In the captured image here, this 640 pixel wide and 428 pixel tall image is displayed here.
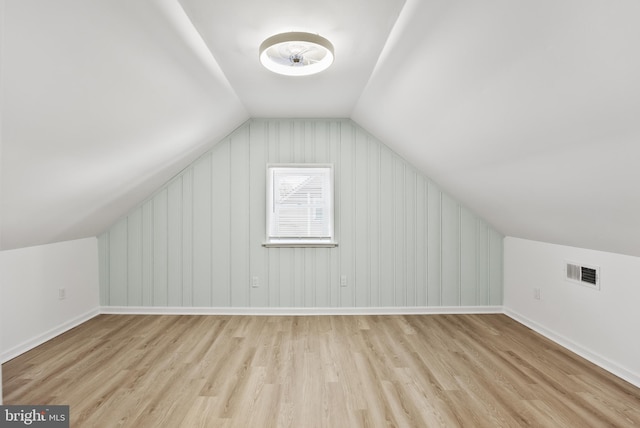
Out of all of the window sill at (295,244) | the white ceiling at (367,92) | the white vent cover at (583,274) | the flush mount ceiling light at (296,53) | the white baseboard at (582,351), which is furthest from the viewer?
the window sill at (295,244)

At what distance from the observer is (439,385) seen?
2.50m

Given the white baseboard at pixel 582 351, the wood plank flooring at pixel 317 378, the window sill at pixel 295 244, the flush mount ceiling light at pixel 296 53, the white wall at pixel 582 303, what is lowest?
the wood plank flooring at pixel 317 378

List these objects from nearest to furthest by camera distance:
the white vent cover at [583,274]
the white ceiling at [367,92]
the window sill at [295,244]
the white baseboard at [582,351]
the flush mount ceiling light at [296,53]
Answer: the white ceiling at [367,92]
the flush mount ceiling light at [296,53]
the white baseboard at [582,351]
the white vent cover at [583,274]
the window sill at [295,244]

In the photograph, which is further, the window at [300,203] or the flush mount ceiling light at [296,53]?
the window at [300,203]

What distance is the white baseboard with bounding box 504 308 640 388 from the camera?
8.41 feet

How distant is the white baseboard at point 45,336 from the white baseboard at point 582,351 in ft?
15.7

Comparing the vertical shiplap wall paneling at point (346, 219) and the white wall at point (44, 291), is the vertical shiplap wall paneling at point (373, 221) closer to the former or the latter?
the vertical shiplap wall paneling at point (346, 219)

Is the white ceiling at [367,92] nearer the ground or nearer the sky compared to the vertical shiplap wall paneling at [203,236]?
nearer the sky

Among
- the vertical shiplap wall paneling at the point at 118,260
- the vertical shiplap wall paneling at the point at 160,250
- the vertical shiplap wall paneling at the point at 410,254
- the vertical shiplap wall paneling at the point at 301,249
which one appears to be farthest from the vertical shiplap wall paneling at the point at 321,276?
the vertical shiplap wall paneling at the point at 118,260

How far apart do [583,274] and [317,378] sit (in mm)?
2449

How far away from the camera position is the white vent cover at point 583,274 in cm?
288

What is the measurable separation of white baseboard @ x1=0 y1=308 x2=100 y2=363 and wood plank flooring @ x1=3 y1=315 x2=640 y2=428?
97mm

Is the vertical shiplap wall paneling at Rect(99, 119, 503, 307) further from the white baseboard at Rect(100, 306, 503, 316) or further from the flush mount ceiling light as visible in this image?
the flush mount ceiling light

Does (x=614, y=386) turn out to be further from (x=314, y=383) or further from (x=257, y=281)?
(x=257, y=281)
